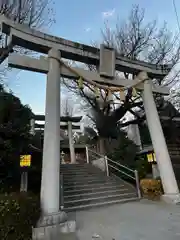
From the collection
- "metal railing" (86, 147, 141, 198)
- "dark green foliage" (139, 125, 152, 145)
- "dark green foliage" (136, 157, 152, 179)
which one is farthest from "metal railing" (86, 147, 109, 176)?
"dark green foliage" (139, 125, 152, 145)

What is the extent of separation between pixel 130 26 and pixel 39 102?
25.7 ft

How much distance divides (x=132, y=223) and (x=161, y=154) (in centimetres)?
297

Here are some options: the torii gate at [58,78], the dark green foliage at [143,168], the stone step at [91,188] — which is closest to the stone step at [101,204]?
the stone step at [91,188]

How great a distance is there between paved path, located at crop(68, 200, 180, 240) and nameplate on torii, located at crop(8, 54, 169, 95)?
170 inches

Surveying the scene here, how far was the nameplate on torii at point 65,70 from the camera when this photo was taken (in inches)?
209

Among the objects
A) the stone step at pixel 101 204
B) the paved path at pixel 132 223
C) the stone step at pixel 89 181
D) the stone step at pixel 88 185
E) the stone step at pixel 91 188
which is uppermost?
the stone step at pixel 89 181

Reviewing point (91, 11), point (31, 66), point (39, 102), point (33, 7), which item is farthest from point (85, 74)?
point (39, 102)

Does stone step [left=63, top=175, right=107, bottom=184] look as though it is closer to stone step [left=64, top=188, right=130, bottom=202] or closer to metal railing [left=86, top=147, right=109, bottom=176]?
metal railing [left=86, top=147, right=109, bottom=176]

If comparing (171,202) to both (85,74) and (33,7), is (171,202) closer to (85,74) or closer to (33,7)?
(85,74)

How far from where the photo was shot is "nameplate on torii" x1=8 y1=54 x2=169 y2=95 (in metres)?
5.30

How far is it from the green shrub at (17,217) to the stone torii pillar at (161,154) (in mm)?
4401

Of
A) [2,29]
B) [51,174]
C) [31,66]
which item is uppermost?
[2,29]

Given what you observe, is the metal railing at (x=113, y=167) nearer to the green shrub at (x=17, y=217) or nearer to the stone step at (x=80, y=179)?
the stone step at (x=80, y=179)

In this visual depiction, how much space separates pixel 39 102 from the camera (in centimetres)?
1258
